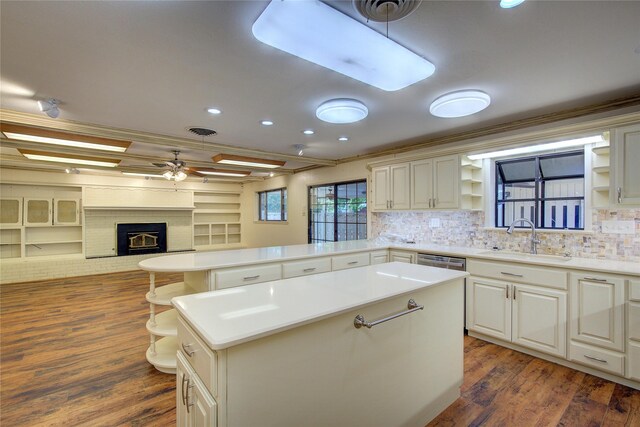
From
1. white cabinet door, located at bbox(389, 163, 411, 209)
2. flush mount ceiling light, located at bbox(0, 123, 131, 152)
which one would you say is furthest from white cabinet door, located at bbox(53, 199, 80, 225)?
white cabinet door, located at bbox(389, 163, 411, 209)

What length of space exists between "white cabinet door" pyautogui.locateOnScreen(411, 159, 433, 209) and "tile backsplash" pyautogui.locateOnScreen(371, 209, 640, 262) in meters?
0.38

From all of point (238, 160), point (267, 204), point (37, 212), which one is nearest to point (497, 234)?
point (238, 160)

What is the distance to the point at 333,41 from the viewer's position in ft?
4.86

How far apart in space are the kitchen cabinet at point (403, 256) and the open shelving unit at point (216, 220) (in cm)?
634

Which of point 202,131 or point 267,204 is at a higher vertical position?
point 202,131

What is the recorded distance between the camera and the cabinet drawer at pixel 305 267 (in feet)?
9.73

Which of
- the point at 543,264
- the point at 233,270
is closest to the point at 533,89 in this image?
the point at 543,264

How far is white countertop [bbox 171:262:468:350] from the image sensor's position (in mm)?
1124

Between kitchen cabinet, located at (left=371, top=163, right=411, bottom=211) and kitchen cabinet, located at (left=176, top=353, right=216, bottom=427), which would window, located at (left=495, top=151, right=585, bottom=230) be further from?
kitchen cabinet, located at (left=176, top=353, right=216, bottom=427)

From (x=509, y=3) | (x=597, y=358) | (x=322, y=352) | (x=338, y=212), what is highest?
(x=509, y=3)

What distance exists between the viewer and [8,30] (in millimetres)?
1604

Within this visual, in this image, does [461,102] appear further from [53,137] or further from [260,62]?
[53,137]

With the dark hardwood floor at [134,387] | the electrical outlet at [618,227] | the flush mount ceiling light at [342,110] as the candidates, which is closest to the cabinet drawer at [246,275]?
the dark hardwood floor at [134,387]

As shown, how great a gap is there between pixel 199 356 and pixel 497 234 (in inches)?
141
